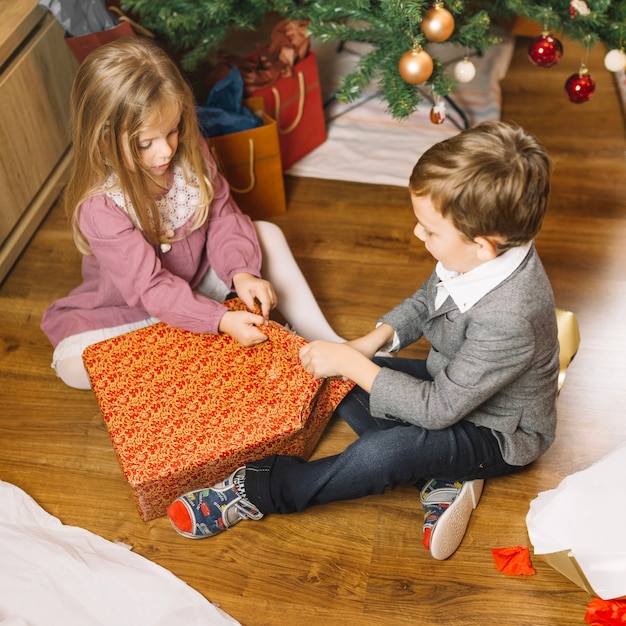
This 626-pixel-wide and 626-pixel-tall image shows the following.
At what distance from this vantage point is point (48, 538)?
1312 millimetres

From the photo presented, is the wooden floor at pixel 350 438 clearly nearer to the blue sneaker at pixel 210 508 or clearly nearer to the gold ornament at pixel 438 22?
the blue sneaker at pixel 210 508

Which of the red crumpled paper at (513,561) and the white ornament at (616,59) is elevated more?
the white ornament at (616,59)

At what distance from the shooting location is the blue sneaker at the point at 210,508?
4.23 feet

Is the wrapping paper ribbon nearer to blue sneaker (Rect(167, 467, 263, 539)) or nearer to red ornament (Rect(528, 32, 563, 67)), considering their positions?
red ornament (Rect(528, 32, 563, 67))

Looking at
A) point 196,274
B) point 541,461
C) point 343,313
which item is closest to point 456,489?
point 541,461

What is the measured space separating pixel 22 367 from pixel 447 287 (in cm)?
92

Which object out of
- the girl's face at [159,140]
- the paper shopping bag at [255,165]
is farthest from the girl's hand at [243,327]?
the paper shopping bag at [255,165]

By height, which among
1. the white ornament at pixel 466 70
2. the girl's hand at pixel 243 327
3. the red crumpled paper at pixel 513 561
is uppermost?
the white ornament at pixel 466 70

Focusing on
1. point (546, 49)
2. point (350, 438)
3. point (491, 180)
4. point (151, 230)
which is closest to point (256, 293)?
point (151, 230)

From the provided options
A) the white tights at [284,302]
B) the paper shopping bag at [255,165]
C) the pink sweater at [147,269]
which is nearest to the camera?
the pink sweater at [147,269]

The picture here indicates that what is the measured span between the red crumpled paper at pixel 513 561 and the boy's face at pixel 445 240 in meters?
0.48

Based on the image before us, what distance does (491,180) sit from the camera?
101cm

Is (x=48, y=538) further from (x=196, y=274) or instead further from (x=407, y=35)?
(x=407, y=35)

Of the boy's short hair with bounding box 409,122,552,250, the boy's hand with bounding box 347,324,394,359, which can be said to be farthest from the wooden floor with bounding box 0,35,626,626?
the boy's short hair with bounding box 409,122,552,250
